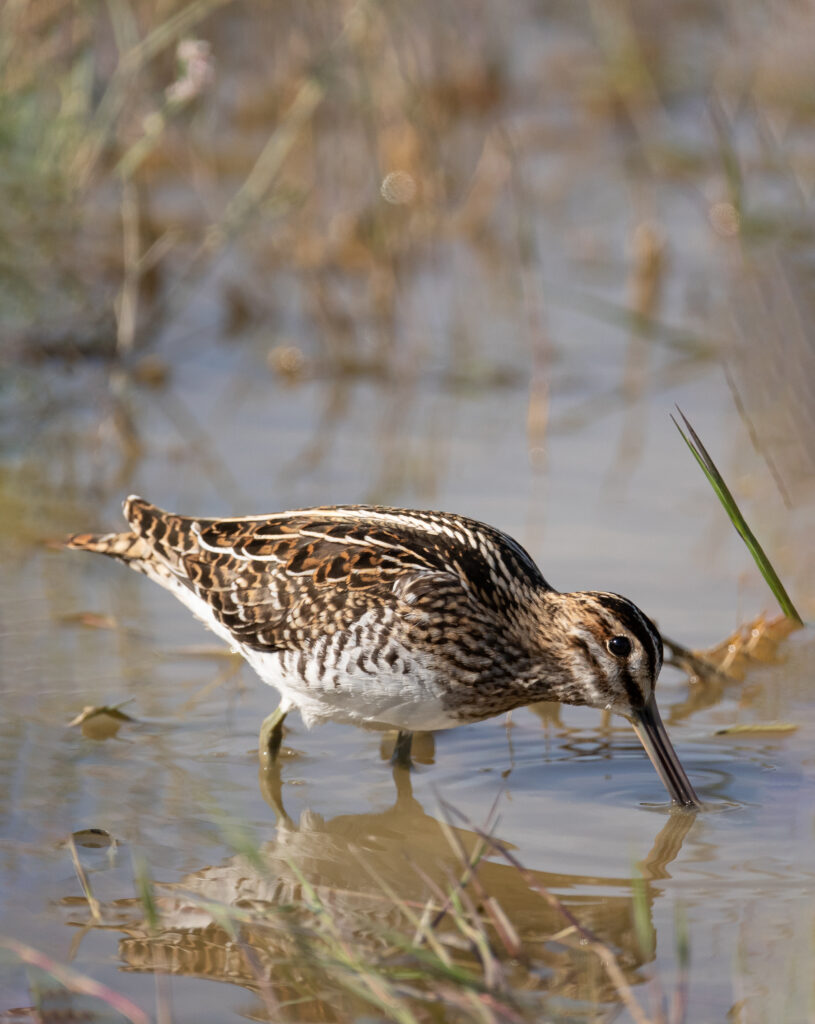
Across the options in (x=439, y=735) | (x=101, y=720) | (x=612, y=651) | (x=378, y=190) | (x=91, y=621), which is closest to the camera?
(x=612, y=651)

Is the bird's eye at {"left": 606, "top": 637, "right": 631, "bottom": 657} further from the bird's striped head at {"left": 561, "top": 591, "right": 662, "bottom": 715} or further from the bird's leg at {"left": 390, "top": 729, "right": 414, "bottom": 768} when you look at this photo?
the bird's leg at {"left": 390, "top": 729, "right": 414, "bottom": 768}

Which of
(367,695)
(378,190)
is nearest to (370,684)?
(367,695)

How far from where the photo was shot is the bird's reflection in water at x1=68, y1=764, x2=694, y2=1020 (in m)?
3.40

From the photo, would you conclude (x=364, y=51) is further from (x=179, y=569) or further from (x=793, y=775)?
(x=793, y=775)

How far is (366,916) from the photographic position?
12.9 feet

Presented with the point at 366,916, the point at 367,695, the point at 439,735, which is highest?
the point at 367,695

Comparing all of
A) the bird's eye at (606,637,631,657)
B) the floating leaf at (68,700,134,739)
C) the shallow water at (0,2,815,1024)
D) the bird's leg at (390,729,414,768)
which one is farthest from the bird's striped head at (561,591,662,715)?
the floating leaf at (68,700,134,739)

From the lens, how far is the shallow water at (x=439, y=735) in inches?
146

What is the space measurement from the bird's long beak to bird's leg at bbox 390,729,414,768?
71 centimetres

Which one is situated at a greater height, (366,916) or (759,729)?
(759,729)

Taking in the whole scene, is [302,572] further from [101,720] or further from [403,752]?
[101,720]

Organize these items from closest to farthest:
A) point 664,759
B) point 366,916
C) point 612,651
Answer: point 366,916 → point 664,759 → point 612,651

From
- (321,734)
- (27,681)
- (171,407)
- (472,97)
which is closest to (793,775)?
(321,734)

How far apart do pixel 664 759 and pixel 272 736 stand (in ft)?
3.84
